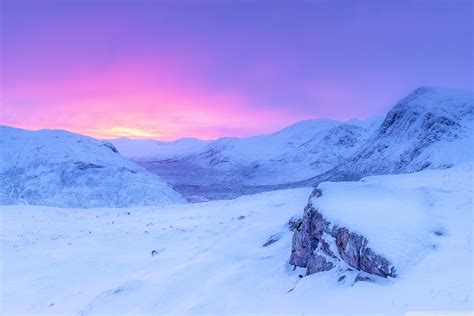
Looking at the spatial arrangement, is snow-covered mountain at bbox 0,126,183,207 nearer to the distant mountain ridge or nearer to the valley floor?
the valley floor

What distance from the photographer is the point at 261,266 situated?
12.1m

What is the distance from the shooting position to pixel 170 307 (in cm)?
1073

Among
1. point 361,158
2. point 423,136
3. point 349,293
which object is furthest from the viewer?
point 361,158

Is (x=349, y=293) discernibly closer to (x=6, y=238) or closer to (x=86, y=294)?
(x=86, y=294)

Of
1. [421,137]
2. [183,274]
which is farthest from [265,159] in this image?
[183,274]

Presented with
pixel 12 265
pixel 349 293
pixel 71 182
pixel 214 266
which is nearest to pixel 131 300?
pixel 214 266

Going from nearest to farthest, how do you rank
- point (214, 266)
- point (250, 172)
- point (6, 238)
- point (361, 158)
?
point (214, 266) → point (6, 238) → point (361, 158) → point (250, 172)

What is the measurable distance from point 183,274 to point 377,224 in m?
6.48

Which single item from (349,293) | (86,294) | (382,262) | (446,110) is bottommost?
(86,294)

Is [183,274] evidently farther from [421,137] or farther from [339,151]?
[339,151]

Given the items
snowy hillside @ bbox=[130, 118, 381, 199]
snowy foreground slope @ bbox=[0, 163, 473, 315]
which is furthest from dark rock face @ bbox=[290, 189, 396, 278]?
snowy hillside @ bbox=[130, 118, 381, 199]

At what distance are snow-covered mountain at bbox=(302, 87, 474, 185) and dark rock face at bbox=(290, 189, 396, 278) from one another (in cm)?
4509

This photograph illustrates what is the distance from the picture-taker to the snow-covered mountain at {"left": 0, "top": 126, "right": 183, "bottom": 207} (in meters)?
46.2

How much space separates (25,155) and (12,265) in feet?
130
